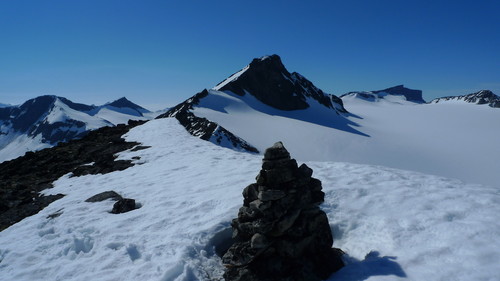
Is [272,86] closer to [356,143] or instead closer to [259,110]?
[259,110]

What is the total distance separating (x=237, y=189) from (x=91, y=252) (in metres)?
5.73

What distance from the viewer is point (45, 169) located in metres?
21.1

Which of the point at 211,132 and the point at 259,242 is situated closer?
the point at 259,242

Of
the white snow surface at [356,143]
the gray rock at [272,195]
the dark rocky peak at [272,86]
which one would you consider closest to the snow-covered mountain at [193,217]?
the gray rock at [272,195]

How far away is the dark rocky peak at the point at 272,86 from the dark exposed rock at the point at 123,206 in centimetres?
5855

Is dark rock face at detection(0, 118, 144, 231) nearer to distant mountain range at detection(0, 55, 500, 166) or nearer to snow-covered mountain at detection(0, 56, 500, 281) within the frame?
snow-covered mountain at detection(0, 56, 500, 281)

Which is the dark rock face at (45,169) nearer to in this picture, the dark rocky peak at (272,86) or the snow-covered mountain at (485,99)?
the dark rocky peak at (272,86)

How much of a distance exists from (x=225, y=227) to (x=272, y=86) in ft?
223

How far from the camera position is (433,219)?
899 cm

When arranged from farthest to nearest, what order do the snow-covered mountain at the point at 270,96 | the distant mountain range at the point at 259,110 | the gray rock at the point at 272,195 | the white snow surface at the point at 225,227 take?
the snow-covered mountain at the point at 270,96 → the distant mountain range at the point at 259,110 → the gray rock at the point at 272,195 → the white snow surface at the point at 225,227

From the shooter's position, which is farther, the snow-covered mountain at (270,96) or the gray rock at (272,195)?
the snow-covered mountain at (270,96)

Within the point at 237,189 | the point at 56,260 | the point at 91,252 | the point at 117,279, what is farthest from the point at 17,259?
the point at 237,189

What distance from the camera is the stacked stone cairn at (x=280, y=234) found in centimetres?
766

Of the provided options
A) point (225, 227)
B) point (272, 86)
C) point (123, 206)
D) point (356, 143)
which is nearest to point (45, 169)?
point (123, 206)
